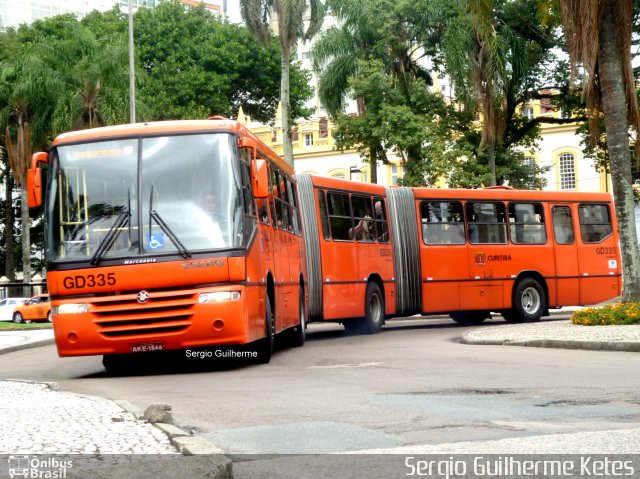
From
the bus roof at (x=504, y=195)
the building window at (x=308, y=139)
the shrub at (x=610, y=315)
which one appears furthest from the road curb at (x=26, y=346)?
the building window at (x=308, y=139)

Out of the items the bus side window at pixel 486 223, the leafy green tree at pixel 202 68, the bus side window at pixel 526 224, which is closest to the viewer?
the bus side window at pixel 486 223

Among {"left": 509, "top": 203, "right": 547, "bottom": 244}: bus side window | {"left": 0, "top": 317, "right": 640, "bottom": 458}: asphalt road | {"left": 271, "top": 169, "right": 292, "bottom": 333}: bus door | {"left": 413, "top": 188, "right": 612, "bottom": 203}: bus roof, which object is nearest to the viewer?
{"left": 0, "top": 317, "right": 640, "bottom": 458}: asphalt road

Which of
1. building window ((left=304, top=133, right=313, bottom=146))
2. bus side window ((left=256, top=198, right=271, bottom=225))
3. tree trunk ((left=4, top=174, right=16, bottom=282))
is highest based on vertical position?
building window ((left=304, top=133, right=313, bottom=146))

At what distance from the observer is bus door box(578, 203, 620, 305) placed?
28781mm

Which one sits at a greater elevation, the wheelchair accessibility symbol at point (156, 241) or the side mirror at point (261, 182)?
the side mirror at point (261, 182)

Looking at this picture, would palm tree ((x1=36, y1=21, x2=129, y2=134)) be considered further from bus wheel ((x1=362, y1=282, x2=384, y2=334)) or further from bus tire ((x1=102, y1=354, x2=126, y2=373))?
bus tire ((x1=102, y1=354, x2=126, y2=373))

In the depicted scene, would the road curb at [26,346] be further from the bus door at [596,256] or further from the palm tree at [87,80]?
the palm tree at [87,80]

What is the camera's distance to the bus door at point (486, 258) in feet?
89.0

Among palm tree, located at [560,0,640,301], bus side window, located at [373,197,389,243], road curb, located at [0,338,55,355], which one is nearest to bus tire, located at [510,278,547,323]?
bus side window, located at [373,197,389,243]

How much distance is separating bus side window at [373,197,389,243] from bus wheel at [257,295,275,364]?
9.25 metres

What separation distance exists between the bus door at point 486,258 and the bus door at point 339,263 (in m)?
3.47

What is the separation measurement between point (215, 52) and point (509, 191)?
3604cm

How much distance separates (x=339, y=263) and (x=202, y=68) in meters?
39.4

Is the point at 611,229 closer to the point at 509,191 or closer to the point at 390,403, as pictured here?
the point at 509,191
